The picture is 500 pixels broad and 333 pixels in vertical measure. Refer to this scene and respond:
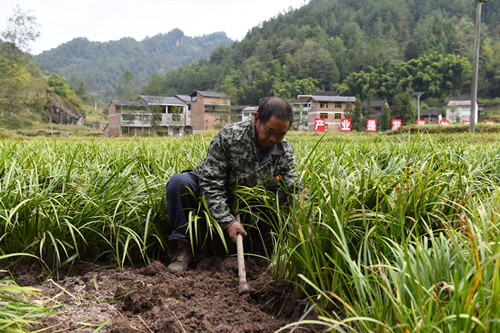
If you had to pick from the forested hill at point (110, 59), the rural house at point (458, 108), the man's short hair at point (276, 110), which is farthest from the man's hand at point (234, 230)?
the forested hill at point (110, 59)

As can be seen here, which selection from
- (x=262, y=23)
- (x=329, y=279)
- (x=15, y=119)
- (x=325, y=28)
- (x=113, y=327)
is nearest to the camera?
(x=113, y=327)

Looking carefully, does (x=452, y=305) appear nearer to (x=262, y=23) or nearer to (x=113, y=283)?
(x=113, y=283)

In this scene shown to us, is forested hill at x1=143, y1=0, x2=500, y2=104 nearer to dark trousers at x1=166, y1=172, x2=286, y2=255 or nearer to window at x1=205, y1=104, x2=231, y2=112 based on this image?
window at x1=205, y1=104, x2=231, y2=112

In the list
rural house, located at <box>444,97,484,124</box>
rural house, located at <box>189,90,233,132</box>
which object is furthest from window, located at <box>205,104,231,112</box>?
rural house, located at <box>444,97,484,124</box>

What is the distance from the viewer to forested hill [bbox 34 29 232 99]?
135 meters

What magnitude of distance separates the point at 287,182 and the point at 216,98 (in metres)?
55.9

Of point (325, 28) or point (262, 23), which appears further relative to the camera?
point (262, 23)

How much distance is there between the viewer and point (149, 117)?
45.9 metres

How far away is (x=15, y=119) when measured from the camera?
31328mm

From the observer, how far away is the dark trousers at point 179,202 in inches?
91.0

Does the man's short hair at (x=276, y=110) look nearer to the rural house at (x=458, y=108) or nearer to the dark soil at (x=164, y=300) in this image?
the dark soil at (x=164, y=300)

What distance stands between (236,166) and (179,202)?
440 millimetres

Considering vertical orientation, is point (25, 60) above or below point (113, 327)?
above

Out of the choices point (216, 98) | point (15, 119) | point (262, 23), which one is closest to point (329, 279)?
point (15, 119)
